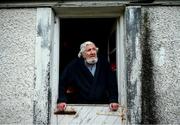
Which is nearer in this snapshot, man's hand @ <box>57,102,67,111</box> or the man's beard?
man's hand @ <box>57,102,67,111</box>

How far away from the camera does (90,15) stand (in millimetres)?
6219

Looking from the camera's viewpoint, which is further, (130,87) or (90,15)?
(90,15)

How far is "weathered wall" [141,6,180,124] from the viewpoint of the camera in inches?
222

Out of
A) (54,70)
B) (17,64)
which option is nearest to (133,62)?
(54,70)

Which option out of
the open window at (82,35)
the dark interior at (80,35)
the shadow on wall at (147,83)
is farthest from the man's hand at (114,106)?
the dark interior at (80,35)

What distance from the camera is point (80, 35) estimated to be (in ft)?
25.8

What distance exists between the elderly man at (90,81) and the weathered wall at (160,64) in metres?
0.60

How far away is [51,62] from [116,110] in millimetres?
1340

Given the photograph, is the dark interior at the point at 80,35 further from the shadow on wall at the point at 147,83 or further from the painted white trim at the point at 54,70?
the shadow on wall at the point at 147,83

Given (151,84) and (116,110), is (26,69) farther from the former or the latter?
(151,84)

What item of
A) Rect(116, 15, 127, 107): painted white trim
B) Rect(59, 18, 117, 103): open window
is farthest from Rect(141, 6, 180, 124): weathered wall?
Rect(59, 18, 117, 103): open window

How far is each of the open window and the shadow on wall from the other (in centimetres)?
125

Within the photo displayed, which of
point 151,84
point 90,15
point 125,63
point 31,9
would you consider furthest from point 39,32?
point 151,84

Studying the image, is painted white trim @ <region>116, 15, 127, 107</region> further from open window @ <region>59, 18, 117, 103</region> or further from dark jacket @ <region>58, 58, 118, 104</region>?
open window @ <region>59, 18, 117, 103</region>
